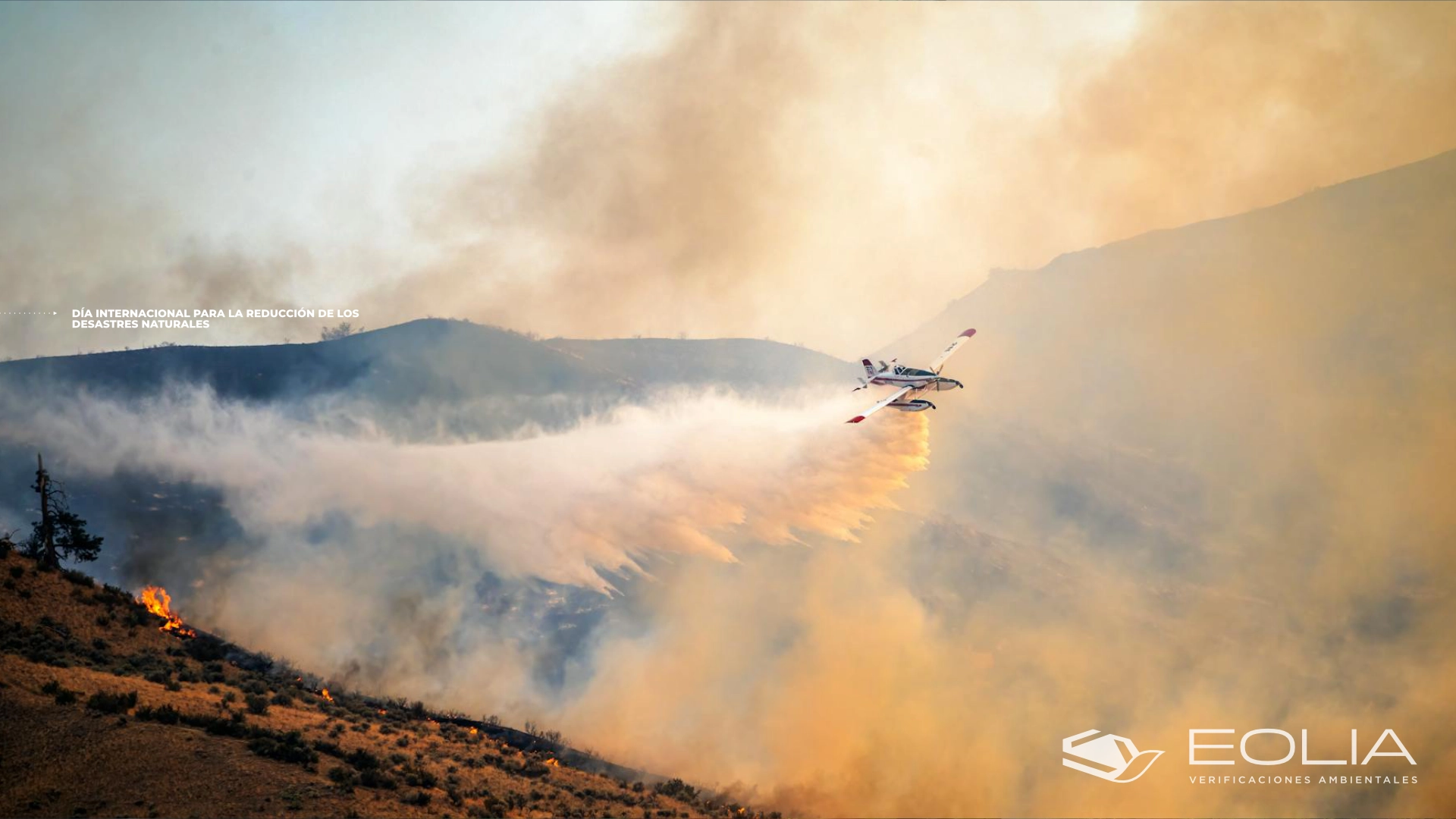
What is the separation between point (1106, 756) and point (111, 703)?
2814 inches

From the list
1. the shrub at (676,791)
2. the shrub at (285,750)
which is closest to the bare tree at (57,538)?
the shrub at (285,750)

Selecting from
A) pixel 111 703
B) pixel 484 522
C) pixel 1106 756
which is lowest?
pixel 1106 756

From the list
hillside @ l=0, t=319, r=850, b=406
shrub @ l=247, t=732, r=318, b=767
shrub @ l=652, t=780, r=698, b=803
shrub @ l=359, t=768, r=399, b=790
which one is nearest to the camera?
shrub @ l=359, t=768, r=399, b=790

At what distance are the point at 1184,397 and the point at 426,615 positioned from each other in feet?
473

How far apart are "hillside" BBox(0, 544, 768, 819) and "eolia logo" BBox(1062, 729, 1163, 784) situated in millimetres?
36807

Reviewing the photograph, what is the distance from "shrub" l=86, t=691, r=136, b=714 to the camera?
32.4m

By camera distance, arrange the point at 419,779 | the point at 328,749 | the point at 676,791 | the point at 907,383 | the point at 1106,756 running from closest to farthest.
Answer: the point at 419,779 → the point at 328,749 → the point at 676,791 → the point at 907,383 → the point at 1106,756

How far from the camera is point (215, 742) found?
32.3 m

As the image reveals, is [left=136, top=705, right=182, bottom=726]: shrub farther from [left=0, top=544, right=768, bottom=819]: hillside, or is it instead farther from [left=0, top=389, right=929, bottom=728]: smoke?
[left=0, top=389, right=929, bottom=728]: smoke

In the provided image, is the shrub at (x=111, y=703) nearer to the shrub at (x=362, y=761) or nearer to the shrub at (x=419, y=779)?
the shrub at (x=362, y=761)

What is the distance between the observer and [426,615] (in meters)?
70.0

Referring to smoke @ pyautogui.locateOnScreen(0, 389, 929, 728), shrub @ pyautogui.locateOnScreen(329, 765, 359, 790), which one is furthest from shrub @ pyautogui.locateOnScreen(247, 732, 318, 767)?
smoke @ pyautogui.locateOnScreen(0, 389, 929, 728)

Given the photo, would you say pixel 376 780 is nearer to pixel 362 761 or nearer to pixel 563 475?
pixel 362 761

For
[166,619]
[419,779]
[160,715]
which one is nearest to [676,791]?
[419,779]
